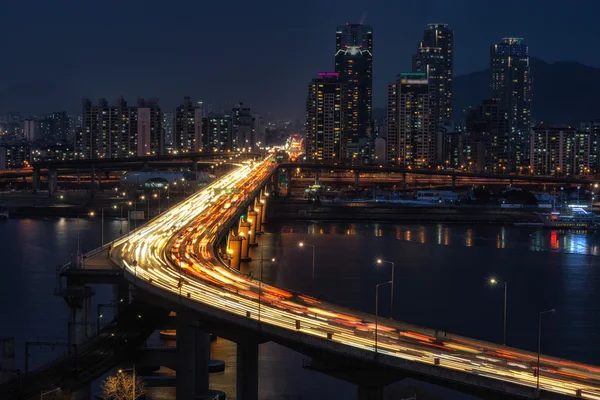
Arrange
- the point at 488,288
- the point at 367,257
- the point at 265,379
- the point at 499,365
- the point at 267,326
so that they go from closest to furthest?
the point at 499,365
the point at 267,326
the point at 265,379
the point at 488,288
the point at 367,257

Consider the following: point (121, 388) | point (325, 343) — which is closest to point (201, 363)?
point (121, 388)

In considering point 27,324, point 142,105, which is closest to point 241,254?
point 27,324

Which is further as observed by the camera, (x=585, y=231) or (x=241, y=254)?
(x=585, y=231)

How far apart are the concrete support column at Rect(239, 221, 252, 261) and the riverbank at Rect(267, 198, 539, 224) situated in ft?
31.1

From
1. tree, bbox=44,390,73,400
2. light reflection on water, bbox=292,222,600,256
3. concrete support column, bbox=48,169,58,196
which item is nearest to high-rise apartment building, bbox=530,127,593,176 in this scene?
concrete support column, bbox=48,169,58,196

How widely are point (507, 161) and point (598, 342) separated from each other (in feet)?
194

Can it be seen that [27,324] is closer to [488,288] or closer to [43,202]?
[488,288]

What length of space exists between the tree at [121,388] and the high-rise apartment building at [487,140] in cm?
5901

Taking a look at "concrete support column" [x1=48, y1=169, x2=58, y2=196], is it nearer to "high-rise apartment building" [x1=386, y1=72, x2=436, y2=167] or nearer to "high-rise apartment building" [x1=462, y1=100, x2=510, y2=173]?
"high-rise apartment building" [x1=386, y1=72, x2=436, y2=167]

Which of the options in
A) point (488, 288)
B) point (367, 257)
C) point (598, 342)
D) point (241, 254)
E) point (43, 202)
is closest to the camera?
point (598, 342)

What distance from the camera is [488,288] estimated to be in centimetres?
1814

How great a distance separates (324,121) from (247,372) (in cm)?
6788

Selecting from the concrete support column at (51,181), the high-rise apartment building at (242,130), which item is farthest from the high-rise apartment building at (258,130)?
the concrete support column at (51,181)

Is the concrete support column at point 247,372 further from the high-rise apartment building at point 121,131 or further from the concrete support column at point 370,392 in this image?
the high-rise apartment building at point 121,131
